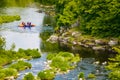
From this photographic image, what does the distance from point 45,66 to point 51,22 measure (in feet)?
148

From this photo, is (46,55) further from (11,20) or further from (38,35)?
(11,20)

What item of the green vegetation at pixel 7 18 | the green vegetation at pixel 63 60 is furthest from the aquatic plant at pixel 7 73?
the green vegetation at pixel 7 18

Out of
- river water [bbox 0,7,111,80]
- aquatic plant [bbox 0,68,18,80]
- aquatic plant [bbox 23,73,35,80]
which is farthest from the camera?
river water [bbox 0,7,111,80]

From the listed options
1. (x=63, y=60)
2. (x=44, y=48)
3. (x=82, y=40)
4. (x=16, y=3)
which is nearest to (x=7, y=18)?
(x=44, y=48)

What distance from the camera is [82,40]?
75688 millimetres

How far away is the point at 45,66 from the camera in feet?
196

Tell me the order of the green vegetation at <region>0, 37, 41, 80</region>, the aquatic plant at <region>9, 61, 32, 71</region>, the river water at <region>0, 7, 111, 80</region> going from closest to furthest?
the green vegetation at <region>0, 37, 41, 80</region> → the river water at <region>0, 7, 111, 80</region> → the aquatic plant at <region>9, 61, 32, 71</region>

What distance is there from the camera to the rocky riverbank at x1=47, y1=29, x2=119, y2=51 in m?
72.7

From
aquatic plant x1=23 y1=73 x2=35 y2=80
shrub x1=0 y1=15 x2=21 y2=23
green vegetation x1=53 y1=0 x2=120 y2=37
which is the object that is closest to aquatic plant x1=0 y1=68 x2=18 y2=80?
aquatic plant x1=23 y1=73 x2=35 y2=80

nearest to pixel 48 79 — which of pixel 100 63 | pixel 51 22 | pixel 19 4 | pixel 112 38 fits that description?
pixel 100 63

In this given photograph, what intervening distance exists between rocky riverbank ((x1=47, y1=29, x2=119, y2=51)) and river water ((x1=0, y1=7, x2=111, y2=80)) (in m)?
3.14

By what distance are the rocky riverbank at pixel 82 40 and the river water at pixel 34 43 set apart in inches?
124

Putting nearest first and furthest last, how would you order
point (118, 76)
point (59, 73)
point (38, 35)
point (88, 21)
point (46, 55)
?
point (118, 76) → point (59, 73) → point (46, 55) → point (88, 21) → point (38, 35)

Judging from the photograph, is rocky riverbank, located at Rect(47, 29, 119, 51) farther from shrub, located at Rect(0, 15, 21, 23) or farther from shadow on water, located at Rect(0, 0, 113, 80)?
shrub, located at Rect(0, 15, 21, 23)
